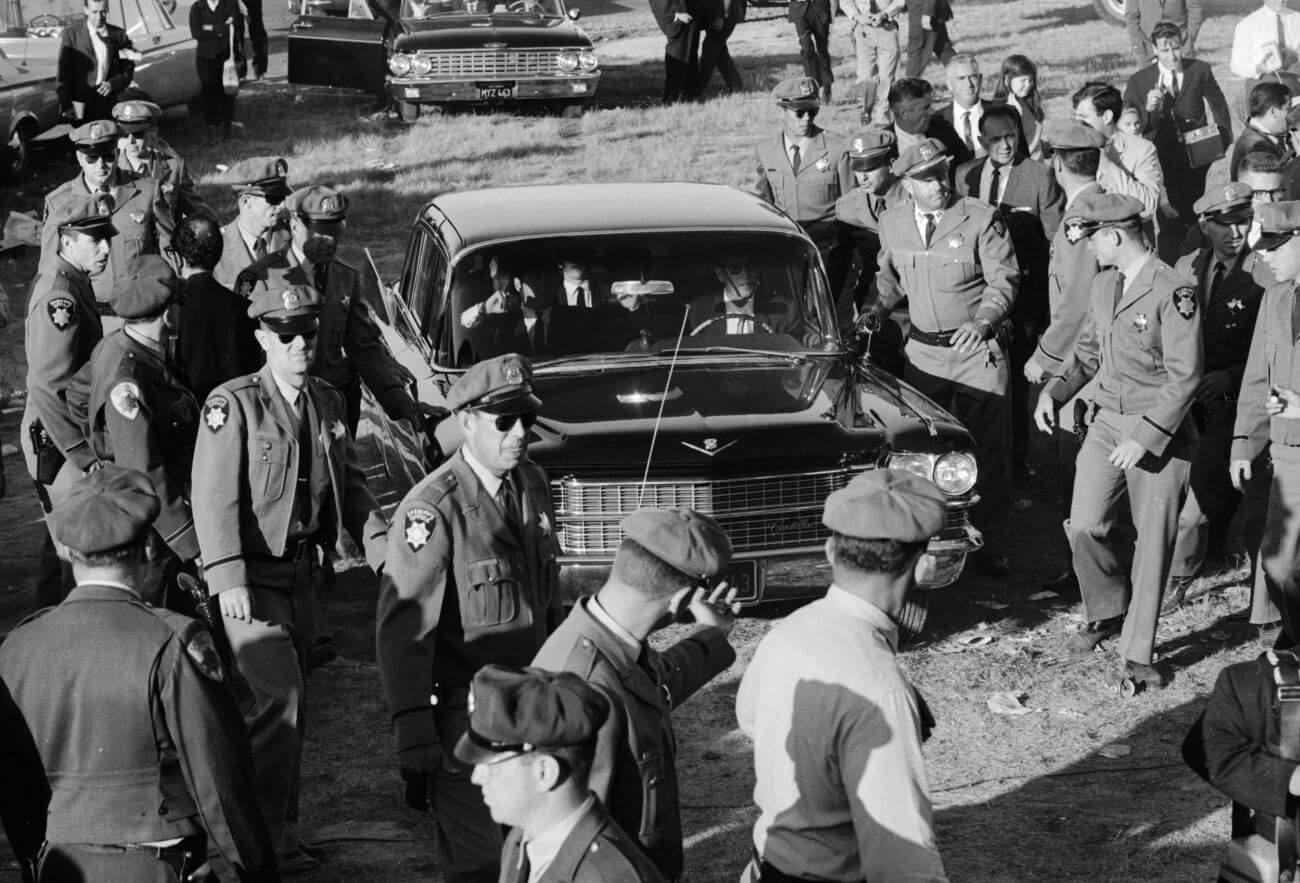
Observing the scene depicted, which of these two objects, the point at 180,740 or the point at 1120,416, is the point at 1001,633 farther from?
the point at 180,740

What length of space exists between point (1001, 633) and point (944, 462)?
3.24ft

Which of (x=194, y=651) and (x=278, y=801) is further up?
(x=194, y=651)

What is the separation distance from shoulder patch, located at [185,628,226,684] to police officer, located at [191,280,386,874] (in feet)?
4.64

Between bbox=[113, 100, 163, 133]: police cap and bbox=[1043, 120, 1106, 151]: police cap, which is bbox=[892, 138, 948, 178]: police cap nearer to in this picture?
bbox=[1043, 120, 1106, 151]: police cap

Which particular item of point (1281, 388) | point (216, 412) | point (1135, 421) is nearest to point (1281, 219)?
point (1281, 388)

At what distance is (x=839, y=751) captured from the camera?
11.2 feet

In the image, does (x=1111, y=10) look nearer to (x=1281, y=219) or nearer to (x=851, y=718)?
(x=1281, y=219)

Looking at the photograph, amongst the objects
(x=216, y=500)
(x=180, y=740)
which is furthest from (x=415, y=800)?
(x=216, y=500)

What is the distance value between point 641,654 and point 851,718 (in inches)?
24.3

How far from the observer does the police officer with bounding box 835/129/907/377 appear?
368 inches

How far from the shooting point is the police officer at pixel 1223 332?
7687 mm

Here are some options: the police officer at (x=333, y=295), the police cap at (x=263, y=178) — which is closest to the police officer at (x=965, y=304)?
the police officer at (x=333, y=295)

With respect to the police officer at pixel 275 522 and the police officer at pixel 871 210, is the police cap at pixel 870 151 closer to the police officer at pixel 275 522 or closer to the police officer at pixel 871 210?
the police officer at pixel 871 210

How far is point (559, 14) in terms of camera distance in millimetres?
19125
